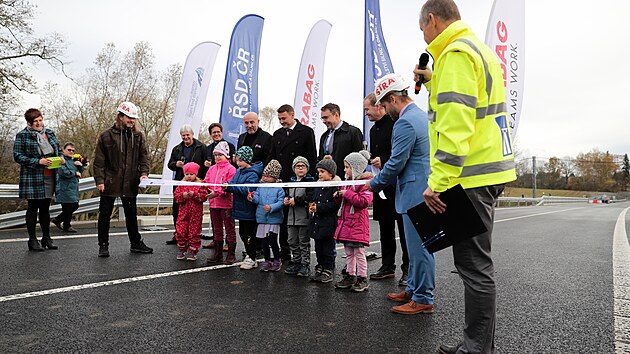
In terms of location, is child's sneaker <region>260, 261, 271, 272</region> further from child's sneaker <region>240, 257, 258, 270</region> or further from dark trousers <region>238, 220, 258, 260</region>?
dark trousers <region>238, 220, 258, 260</region>

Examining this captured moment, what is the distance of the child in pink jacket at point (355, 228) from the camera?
15.5 ft

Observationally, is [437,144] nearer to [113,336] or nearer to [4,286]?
[113,336]

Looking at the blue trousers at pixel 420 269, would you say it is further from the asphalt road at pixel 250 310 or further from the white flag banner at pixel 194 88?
the white flag banner at pixel 194 88

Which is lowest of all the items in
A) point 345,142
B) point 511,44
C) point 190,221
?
point 190,221

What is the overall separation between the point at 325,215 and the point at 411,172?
57.2 inches

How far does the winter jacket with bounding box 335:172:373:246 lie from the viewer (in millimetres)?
4754

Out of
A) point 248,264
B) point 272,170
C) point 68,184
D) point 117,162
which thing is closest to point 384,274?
point 248,264

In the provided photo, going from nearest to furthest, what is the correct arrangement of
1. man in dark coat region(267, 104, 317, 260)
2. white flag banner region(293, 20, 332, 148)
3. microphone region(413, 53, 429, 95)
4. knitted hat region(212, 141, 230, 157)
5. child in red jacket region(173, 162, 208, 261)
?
1. microphone region(413, 53, 429, 95)
2. child in red jacket region(173, 162, 208, 261)
3. knitted hat region(212, 141, 230, 157)
4. man in dark coat region(267, 104, 317, 260)
5. white flag banner region(293, 20, 332, 148)

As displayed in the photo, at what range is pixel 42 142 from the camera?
673cm

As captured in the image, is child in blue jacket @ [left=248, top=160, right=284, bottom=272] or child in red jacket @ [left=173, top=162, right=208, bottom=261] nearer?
child in blue jacket @ [left=248, top=160, right=284, bottom=272]

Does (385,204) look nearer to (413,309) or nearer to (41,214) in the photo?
(413,309)

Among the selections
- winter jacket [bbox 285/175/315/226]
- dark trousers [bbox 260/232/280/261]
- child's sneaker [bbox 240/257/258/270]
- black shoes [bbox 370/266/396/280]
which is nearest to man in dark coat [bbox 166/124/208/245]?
child's sneaker [bbox 240/257/258/270]

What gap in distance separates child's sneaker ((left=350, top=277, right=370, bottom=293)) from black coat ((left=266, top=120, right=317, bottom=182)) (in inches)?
83.9

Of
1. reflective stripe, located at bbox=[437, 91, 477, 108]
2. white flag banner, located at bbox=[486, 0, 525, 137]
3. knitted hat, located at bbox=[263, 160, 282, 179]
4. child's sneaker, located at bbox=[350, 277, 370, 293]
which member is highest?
white flag banner, located at bbox=[486, 0, 525, 137]
